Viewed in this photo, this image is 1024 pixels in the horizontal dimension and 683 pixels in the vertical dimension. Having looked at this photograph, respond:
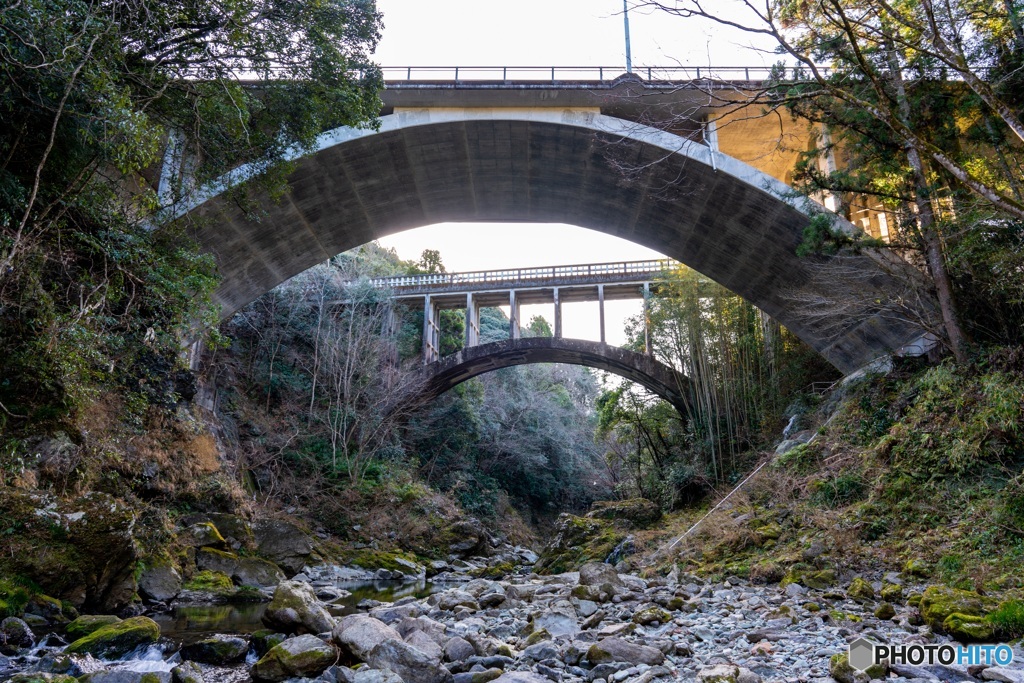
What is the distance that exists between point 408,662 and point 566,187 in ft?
40.7

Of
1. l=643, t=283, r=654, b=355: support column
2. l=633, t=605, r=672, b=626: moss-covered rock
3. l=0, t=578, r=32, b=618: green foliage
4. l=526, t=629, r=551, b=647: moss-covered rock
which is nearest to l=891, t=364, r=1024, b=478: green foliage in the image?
l=633, t=605, r=672, b=626: moss-covered rock

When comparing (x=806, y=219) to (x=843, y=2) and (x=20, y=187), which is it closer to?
(x=843, y=2)

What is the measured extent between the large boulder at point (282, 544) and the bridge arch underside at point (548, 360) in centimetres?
723

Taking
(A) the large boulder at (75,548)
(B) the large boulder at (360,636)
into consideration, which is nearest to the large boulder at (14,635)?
(A) the large boulder at (75,548)

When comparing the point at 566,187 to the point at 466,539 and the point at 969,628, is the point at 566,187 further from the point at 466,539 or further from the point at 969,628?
the point at 969,628

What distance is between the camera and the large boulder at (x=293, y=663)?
13.1 feet

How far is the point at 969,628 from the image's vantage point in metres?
3.60

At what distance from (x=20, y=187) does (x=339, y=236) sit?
364 inches

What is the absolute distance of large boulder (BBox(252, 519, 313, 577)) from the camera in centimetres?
1170

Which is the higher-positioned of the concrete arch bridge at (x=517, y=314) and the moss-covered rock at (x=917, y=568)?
the concrete arch bridge at (x=517, y=314)

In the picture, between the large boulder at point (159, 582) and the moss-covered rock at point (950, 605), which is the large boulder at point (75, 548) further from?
the moss-covered rock at point (950, 605)

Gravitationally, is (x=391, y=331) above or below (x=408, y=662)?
above

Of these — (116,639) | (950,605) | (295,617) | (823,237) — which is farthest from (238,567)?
(823,237)

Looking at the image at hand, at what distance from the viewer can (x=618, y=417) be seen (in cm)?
1902
